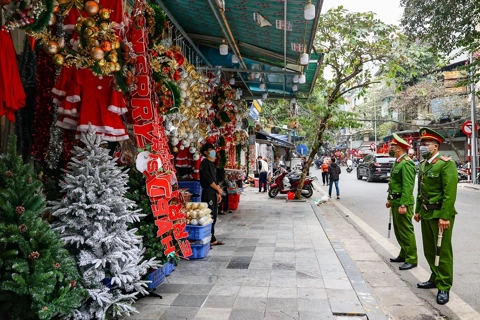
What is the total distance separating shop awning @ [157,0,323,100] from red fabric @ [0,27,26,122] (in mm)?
2796

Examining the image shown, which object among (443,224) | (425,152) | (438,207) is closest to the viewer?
(443,224)

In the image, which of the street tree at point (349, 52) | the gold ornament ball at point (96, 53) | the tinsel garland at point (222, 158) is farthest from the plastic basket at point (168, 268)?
the street tree at point (349, 52)

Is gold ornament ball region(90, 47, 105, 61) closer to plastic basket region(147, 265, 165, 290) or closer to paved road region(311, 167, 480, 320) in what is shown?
plastic basket region(147, 265, 165, 290)

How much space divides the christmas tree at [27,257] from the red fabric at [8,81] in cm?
52

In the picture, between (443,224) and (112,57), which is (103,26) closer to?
(112,57)

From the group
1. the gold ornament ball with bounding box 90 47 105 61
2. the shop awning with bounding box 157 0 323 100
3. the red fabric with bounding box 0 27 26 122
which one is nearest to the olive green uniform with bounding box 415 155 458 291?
the shop awning with bounding box 157 0 323 100

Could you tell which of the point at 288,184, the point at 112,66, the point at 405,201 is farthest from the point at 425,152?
the point at 288,184

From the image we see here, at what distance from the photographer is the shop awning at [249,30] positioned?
5.96 m

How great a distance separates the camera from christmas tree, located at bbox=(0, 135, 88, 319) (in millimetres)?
2682

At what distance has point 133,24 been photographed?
14.1ft

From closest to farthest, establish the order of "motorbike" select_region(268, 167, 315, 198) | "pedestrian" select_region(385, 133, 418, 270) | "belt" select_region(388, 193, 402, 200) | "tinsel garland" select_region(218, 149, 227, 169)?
"pedestrian" select_region(385, 133, 418, 270) → "belt" select_region(388, 193, 402, 200) → "tinsel garland" select_region(218, 149, 227, 169) → "motorbike" select_region(268, 167, 315, 198)

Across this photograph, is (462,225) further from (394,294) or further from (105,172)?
(105,172)

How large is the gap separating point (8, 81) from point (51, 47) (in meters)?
0.47

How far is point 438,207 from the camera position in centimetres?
464
